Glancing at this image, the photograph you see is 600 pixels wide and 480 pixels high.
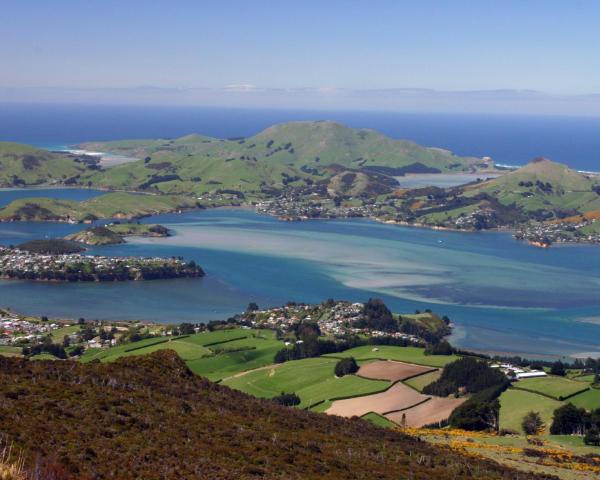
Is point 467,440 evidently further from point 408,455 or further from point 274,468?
point 274,468

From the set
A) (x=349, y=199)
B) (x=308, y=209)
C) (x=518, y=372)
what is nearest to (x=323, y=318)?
(x=518, y=372)

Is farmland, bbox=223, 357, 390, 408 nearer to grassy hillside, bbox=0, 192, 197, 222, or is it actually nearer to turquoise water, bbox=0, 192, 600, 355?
turquoise water, bbox=0, 192, 600, 355

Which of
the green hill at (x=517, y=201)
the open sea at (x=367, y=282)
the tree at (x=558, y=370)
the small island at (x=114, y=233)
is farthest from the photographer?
the green hill at (x=517, y=201)

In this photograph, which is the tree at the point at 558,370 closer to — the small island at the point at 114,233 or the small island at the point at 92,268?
the small island at the point at 92,268

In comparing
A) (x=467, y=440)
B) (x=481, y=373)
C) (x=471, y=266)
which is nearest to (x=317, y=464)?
(x=467, y=440)

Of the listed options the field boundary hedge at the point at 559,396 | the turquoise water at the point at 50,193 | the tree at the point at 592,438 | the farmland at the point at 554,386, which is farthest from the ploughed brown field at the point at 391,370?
the turquoise water at the point at 50,193
